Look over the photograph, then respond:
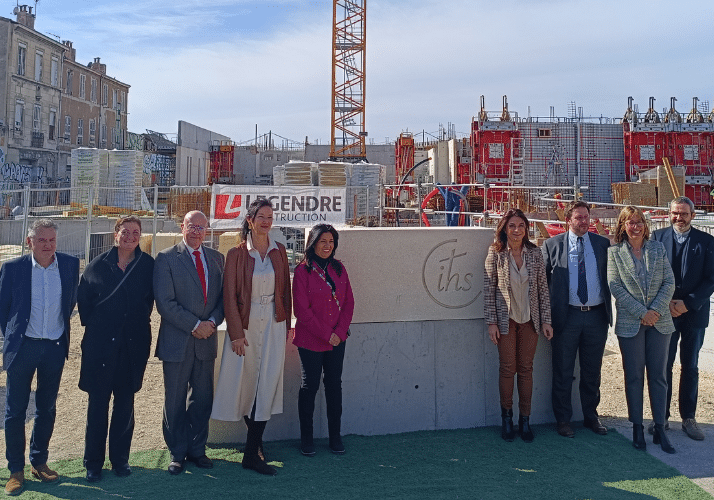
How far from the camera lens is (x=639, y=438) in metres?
4.72

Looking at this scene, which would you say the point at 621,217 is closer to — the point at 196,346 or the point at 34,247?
the point at 196,346

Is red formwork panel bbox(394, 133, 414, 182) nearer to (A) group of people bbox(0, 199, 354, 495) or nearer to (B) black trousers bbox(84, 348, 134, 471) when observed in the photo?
(A) group of people bbox(0, 199, 354, 495)

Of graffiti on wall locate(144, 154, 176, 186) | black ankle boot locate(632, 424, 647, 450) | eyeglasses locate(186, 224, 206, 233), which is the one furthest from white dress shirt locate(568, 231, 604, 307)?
graffiti on wall locate(144, 154, 176, 186)

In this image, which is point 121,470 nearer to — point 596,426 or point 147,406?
point 147,406

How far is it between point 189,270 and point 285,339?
0.87 meters

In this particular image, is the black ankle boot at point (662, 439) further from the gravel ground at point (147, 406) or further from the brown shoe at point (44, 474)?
the brown shoe at point (44, 474)

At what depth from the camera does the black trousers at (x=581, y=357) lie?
16.3 ft

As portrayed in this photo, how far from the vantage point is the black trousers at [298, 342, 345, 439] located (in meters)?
4.51

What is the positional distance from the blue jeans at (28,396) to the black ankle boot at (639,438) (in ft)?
14.2

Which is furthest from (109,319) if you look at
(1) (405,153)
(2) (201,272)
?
(1) (405,153)

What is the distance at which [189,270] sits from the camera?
427 cm

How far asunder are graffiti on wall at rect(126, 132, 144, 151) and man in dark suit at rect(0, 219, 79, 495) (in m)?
50.2

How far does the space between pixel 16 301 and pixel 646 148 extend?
36824 millimetres

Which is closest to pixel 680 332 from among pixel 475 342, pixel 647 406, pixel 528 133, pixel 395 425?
pixel 647 406
